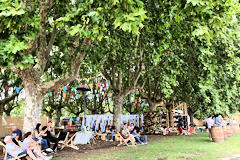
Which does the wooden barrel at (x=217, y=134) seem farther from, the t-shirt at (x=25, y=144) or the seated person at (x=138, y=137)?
the t-shirt at (x=25, y=144)

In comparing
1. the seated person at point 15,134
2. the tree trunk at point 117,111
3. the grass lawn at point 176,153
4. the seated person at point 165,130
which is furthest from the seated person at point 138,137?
the seated person at point 15,134

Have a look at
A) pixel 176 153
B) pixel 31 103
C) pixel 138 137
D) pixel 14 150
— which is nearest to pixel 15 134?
pixel 14 150

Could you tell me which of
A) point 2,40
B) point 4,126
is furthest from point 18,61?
point 4,126

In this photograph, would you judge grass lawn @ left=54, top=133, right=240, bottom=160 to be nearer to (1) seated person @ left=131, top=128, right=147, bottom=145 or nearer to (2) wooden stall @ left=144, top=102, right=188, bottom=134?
(1) seated person @ left=131, top=128, right=147, bottom=145

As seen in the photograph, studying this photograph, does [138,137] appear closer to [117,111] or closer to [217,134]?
[117,111]

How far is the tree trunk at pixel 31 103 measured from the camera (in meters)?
8.02

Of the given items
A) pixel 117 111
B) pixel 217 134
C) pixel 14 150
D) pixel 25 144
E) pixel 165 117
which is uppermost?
pixel 117 111

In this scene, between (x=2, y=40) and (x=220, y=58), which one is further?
(x=220, y=58)

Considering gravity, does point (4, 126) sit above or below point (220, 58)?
below

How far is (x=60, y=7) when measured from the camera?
8227mm

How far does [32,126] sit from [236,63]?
11963mm

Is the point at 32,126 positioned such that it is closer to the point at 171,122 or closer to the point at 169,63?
the point at 169,63

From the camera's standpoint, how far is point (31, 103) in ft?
26.5

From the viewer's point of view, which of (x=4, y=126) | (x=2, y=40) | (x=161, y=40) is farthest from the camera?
(x=4, y=126)
